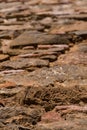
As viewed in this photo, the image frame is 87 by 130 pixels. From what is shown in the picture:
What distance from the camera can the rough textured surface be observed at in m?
2.37

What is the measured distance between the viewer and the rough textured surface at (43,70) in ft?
7.77

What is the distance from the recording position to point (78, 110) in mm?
2426

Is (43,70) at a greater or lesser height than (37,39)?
greater

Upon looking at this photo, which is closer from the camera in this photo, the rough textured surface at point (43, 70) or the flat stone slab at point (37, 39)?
the rough textured surface at point (43, 70)

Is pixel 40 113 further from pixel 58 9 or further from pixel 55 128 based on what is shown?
pixel 58 9

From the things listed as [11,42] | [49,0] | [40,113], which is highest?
[40,113]

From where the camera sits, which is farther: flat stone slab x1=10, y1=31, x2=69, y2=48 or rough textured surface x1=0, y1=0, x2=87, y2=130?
flat stone slab x1=10, y1=31, x2=69, y2=48

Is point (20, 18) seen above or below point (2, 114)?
below

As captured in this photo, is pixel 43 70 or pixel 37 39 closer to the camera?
pixel 43 70

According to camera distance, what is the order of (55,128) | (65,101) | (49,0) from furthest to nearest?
(49,0) → (65,101) → (55,128)

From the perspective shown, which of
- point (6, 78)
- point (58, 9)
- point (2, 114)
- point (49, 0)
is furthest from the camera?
point (49, 0)

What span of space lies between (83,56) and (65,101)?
986 mm

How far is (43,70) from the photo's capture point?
3172mm

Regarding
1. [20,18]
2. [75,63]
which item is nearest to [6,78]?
[75,63]
